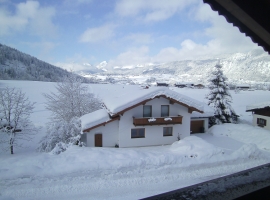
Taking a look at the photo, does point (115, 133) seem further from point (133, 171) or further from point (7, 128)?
point (7, 128)

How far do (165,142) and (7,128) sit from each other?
17.1m

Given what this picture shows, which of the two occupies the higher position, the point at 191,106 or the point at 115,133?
the point at 191,106

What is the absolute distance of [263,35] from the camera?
2289 millimetres

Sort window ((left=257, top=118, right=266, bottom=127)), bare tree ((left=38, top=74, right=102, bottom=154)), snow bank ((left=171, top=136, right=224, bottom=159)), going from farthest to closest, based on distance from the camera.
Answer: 1. window ((left=257, top=118, right=266, bottom=127))
2. bare tree ((left=38, top=74, right=102, bottom=154))
3. snow bank ((left=171, top=136, right=224, bottom=159))

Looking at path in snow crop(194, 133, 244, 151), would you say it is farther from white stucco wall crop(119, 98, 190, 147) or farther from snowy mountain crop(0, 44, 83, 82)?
snowy mountain crop(0, 44, 83, 82)

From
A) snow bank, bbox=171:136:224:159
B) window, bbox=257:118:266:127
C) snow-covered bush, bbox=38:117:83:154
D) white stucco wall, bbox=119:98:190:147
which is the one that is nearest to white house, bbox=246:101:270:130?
window, bbox=257:118:266:127

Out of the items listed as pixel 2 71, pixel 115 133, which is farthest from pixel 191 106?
pixel 2 71

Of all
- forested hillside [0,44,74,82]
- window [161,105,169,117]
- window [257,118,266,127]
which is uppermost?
forested hillside [0,44,74,82]

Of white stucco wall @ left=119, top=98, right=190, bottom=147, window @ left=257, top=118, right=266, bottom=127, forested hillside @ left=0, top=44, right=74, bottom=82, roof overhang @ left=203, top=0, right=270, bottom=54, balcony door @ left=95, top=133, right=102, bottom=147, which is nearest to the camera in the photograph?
roof overhang @ left=203, top=0, right=270, bottom=54

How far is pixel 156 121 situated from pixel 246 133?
1209 cm

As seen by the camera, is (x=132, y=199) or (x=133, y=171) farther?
(x=133, y=171)

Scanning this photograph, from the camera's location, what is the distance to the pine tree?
2841 cm

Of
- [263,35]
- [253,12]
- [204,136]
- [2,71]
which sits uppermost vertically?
[2,71]

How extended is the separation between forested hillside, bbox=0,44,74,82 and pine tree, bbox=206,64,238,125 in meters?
107
